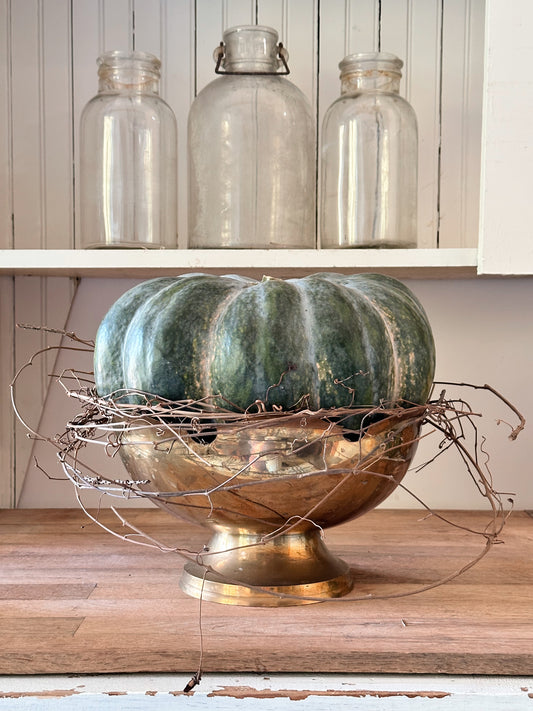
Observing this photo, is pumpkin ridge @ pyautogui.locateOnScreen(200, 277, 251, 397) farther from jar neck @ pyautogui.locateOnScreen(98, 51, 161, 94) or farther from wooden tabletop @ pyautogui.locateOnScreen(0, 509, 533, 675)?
jar neck @ pyautogui.locateOnScreen(98, 51, 161, 94)

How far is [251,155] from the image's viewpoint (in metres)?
0.93

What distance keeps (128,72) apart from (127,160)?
0.35ft

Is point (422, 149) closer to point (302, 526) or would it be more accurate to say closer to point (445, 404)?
point (445, 404)

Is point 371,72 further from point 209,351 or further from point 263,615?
point 263,615

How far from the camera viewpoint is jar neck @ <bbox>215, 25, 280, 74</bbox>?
90cm

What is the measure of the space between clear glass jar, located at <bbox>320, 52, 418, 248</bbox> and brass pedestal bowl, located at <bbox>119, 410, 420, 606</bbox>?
33 cm

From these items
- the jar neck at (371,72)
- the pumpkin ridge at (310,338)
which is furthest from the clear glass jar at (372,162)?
the pumpkin ridge at (310,338)

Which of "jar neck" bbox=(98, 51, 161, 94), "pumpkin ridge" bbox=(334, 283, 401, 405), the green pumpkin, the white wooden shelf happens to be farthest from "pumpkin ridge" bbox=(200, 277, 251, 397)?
"jar neck" bbox=(98, 51, 161, 94)

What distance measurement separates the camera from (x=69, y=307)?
3.48ft

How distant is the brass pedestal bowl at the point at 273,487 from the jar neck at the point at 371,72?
472 mm
